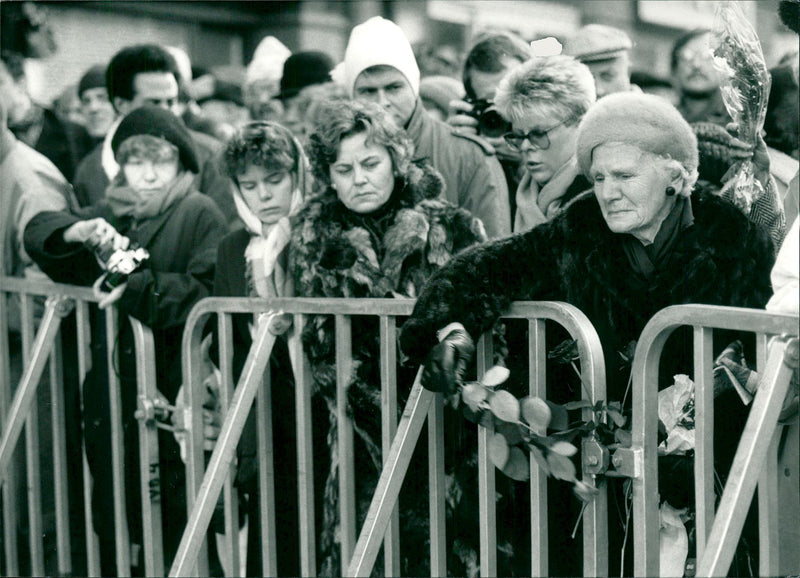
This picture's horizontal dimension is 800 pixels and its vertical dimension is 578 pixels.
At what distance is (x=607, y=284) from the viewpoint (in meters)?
3.51

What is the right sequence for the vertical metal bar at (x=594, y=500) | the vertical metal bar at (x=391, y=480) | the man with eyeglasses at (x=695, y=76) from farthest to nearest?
the man with eyeglasses at (x=695, y=76), the vertical metal bar at (x=391, y=480), the vertical metal bar at (x=594, y=500)

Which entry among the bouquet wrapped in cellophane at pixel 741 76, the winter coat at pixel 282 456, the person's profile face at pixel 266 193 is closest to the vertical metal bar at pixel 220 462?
the winter coat at pixel 282 456

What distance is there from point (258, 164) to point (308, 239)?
584mm

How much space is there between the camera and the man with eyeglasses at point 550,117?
4199mm

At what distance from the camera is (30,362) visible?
17.2ft

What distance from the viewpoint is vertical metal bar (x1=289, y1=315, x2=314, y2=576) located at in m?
4.14

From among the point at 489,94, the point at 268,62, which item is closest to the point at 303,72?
the point at 268,62

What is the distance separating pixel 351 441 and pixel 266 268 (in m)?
0.79

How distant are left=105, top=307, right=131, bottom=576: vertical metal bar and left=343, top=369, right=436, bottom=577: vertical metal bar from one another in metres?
1.44

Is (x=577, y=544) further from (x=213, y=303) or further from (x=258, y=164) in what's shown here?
(x=258, y=164)

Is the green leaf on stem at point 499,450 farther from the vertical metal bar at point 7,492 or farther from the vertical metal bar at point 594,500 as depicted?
the vertical metal bar at point 7,492

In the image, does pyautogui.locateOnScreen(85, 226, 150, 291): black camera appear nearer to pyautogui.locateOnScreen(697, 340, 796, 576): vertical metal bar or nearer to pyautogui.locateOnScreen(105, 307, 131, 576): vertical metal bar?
pyautogui.locateOnScreen(105, 307, 131, 576): vertical metal bar

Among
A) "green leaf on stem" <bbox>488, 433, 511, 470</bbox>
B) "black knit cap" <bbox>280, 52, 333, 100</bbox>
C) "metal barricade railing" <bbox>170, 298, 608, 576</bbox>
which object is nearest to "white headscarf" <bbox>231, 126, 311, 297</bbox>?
"metal barricade railing" <bbox>170, 298, 608, 576</bbox>

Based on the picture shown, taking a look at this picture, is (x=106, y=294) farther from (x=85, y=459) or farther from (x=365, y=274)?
(x=365, y=274)
